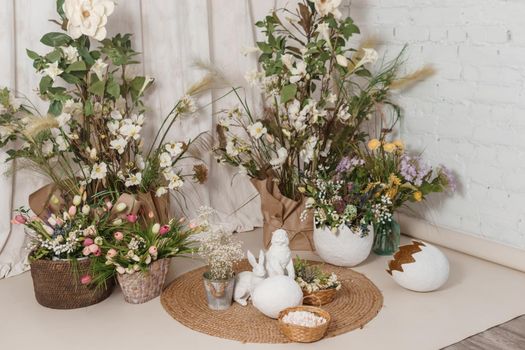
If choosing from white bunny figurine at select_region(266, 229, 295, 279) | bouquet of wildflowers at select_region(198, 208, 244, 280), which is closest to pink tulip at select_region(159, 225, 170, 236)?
bouquet of wildflowers at select_region(198, 208, 244, 280)

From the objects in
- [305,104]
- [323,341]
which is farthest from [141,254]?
[305,104]

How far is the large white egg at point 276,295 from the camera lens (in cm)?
199

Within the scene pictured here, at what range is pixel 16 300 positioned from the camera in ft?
7.35

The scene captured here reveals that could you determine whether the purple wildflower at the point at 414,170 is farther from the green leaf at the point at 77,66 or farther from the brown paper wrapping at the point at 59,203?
the green leaf at the point at 77,66

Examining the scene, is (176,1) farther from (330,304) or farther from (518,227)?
(518,227)

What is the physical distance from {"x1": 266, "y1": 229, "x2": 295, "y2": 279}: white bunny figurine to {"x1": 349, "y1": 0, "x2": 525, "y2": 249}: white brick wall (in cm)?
93

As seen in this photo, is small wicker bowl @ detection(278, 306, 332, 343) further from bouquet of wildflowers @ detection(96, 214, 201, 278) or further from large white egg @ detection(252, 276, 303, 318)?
bouquet of wildflowers @ detection(96, 214, 201, 278)

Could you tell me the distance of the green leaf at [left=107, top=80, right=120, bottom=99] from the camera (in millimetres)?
2322

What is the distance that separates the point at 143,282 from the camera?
217 cm

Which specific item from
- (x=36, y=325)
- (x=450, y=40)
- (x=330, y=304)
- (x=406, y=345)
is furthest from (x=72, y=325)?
(x=450, y=40)

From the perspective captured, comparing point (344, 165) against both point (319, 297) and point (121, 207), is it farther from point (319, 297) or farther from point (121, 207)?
point (121, 207)

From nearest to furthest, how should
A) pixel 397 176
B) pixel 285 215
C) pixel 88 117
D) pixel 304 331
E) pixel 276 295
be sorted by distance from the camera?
1. pixel 304 331
2. pixel 276 295
3. pixel 88 117
4. pixel 397 176
5. pixel 285 215

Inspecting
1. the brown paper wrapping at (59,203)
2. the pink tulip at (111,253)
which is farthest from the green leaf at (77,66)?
the pink tulip at (111,253)

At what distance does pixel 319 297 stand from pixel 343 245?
0.33 metres
